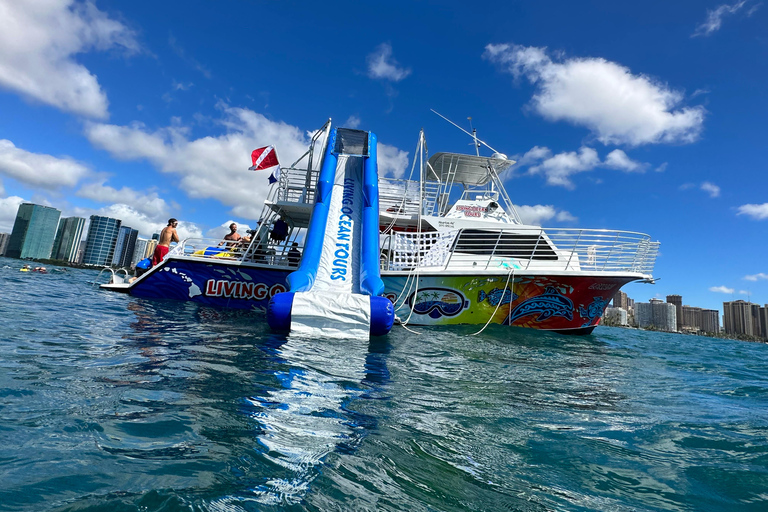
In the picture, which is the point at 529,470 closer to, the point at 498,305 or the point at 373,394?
the point at 373,394

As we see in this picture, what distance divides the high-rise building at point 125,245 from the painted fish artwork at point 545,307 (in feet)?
270

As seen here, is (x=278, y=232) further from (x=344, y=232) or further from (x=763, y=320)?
(x=763, y=320)

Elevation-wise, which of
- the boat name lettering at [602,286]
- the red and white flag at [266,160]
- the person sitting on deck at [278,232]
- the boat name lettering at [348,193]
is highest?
the red and white flag at [266,160]

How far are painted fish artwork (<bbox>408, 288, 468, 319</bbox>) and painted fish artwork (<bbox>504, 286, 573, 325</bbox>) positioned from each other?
1.13 meters

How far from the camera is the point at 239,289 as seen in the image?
9773 millimetres

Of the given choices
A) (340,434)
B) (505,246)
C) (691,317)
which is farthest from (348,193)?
(691,317)

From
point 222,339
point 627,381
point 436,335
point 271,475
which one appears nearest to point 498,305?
point 436,335

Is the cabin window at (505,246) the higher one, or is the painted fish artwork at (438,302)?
the cabin window at (505,246)

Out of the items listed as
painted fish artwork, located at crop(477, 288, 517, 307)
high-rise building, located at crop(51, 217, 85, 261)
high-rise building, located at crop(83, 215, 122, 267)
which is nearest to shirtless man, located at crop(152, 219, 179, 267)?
painted fish artwork, located at crop(477, 288, 517, 307)

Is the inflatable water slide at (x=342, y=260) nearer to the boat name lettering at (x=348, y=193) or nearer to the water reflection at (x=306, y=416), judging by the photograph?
the boat name lettering at (x=348, y=193)

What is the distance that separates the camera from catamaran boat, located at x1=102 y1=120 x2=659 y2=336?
24.0 feet

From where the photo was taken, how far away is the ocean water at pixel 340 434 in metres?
1.44

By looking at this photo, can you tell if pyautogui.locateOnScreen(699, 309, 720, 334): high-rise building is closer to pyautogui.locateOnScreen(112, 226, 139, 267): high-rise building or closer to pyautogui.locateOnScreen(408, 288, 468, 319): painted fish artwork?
pyautogui.locateOnScreen(408, 288, 468, 319): painted fish artwork

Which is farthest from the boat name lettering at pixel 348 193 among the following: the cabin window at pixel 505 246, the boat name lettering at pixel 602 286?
the boat name lettering at pixel 602 286
